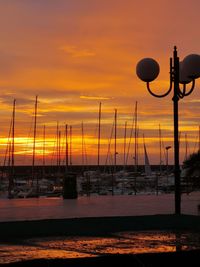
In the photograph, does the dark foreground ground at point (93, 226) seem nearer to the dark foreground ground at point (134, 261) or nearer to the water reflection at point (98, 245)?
the water reflection at point (98, 245)

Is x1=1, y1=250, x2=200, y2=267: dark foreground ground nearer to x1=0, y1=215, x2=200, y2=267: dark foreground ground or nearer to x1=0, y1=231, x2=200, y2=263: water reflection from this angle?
x1=0, y1=231, x2=200, y2=263: water reflection

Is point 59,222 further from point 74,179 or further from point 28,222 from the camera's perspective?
point 74,179

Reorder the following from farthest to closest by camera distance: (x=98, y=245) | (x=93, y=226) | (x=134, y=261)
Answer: (x=93, y=226) → (x=98, y=245) → (x=134, y=261)

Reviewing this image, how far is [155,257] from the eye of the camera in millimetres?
9305

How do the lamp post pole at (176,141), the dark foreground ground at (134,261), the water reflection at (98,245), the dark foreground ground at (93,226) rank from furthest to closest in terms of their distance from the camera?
1. the lamp post pole at (176,141)
2. the dark foreground ground at (93,226)
3. the water reflection at (98,245)
4. the dark foreground ground at (134,261)

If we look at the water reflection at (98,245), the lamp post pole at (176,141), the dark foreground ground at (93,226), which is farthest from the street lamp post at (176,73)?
the water reflection at (98,245)

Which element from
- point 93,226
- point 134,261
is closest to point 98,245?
point 134,261

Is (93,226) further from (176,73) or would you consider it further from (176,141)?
(176,73)

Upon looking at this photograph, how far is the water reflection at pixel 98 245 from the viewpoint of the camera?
10418 mm

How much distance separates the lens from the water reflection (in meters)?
10.4

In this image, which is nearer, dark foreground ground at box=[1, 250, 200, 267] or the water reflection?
dark foreground ground at box=[1, 250, 200, 267]

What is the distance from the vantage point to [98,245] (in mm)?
11602

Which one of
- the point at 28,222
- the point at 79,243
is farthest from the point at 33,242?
the point at 28,222

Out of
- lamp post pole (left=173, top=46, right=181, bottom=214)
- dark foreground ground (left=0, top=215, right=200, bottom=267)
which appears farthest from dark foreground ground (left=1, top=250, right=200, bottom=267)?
lamp post pole (left=173, top=46, right=181, bottom=214)
